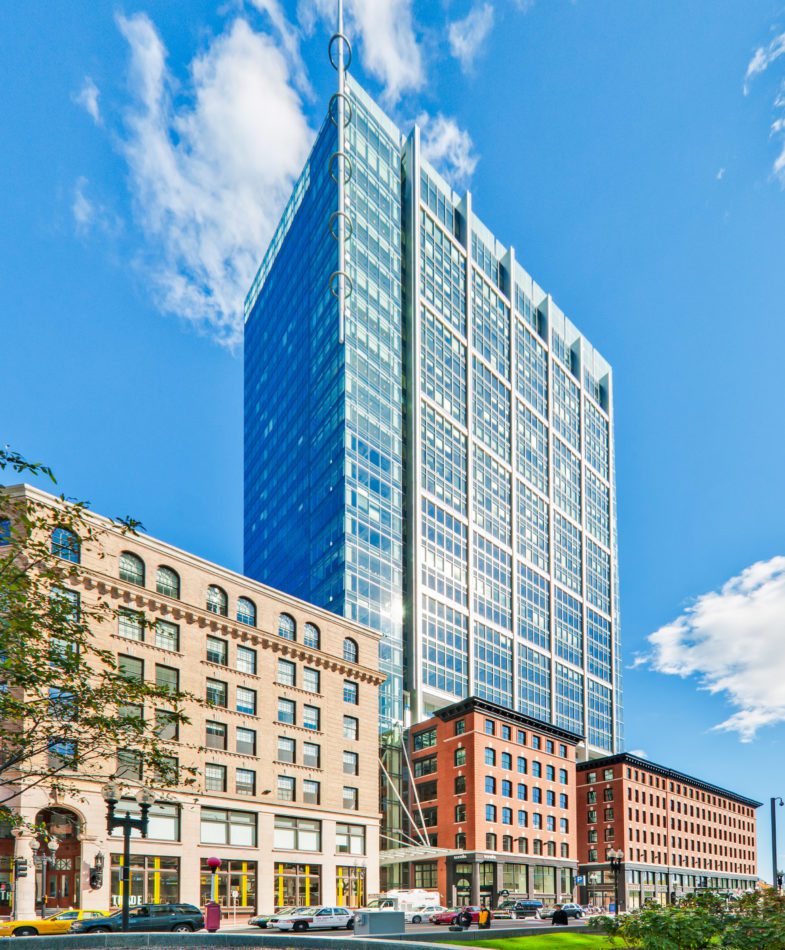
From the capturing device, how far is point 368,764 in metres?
69.3

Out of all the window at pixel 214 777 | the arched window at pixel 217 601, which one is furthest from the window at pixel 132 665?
the window at pixel 214 777

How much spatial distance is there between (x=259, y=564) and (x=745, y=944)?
110045 millimetres

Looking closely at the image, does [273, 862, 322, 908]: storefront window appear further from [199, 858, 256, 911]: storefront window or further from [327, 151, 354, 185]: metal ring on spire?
[327, 151, 354, 185]: metal ring on spire

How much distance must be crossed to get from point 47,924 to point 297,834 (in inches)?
987

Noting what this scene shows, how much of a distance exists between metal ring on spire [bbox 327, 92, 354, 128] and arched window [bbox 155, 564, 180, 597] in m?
68.5

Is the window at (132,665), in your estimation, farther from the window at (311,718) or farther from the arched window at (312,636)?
the arched window at (312,636)

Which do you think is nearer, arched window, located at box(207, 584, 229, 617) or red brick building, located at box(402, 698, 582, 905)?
arched window, located at box(207, 584, 229, 617)

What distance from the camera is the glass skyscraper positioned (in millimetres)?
99438

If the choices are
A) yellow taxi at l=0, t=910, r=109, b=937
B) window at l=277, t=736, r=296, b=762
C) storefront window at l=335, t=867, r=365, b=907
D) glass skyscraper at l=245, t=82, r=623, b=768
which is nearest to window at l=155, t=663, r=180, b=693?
window at l=277, t=736, r=296, b=762

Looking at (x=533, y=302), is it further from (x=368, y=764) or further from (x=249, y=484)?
(x=368, y=764)

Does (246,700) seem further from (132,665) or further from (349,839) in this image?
(349,839)

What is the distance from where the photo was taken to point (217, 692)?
57.9m

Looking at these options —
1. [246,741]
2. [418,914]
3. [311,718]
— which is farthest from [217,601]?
[418,914]

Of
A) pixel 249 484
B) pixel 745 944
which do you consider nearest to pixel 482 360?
pixel 249 484
